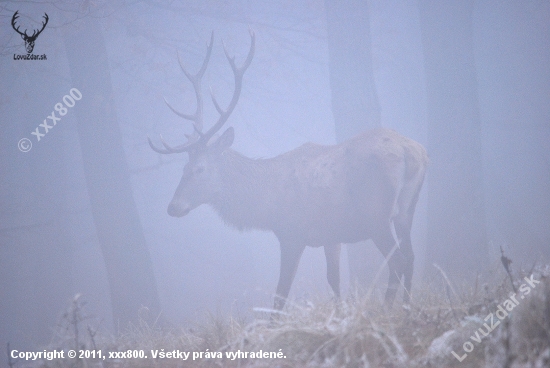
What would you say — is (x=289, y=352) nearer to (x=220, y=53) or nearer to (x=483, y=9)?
(x=220, y=53)

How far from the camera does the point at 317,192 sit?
3.21 meters

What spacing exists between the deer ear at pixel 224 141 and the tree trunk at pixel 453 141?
228cm

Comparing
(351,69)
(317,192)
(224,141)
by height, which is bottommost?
(317,192)

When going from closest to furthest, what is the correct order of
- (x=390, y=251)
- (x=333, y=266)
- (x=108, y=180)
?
(x=390, y=251) < (x=333, y=266) < (x=108, y=180)

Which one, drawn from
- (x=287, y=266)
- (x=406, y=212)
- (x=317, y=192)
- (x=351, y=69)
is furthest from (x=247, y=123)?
(x=406, y=212)

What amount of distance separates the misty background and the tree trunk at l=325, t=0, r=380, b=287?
17 mm

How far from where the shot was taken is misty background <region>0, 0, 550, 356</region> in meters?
4.09

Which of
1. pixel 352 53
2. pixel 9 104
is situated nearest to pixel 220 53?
pixel 352 53

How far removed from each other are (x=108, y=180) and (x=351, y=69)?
3.23 metres

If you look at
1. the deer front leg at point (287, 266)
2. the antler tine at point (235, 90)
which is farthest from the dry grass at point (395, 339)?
the antler tine at point (235, 90)

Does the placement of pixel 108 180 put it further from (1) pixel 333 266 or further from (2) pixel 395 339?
(2) pixel 395 339

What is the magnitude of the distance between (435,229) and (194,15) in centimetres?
407

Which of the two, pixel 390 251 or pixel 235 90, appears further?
pixel 235 90

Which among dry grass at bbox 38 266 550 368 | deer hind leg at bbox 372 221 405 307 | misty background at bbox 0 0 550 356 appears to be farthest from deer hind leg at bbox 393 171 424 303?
dry grass at bbox 38 266 550 368
